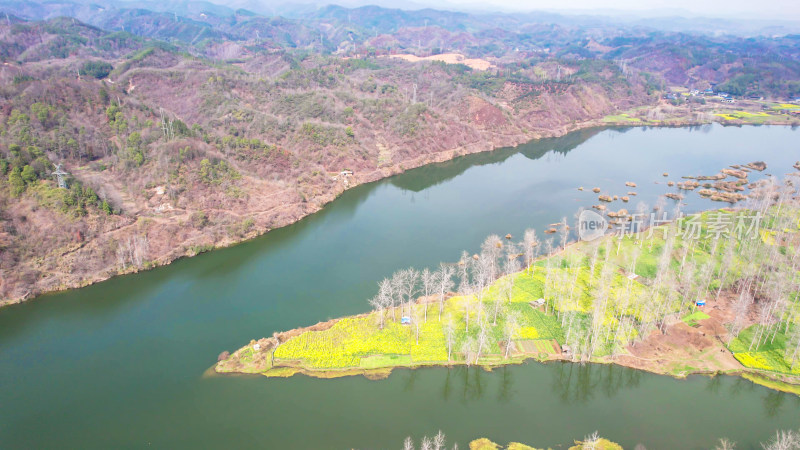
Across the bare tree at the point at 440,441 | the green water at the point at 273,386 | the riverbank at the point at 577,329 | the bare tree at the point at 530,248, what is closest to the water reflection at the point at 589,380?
the green water at the point at 273,386

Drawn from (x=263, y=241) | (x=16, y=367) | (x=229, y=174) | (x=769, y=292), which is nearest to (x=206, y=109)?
(x=229, y=174)

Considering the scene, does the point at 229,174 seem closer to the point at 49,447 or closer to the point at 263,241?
the point at 263,241

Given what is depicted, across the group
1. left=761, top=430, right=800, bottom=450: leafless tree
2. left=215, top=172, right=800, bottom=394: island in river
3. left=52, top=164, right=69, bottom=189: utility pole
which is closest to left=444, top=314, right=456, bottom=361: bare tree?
left=215, top=172, right=800, bottom=394: island in river

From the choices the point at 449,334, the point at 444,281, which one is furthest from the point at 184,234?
the point at 449,334

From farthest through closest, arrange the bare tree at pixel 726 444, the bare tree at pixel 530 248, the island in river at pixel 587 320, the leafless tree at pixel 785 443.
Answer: the bare tree at pixel 530 248 → the island in river at pixel 587 320 → the bare tree at pixel 726 444 → the leafless tree at pixel 785 443

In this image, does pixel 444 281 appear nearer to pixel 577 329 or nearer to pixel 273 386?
pixel 577 329

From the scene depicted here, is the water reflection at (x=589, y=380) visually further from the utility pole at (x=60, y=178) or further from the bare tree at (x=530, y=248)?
the utility pole at (x=60, y=178)

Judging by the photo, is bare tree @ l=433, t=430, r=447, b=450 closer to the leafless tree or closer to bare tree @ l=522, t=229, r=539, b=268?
the leafless tree
